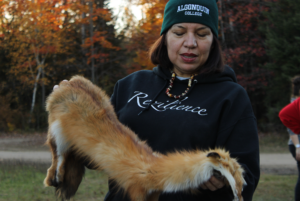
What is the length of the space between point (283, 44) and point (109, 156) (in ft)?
44.3

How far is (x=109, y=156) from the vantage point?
1.40 meters

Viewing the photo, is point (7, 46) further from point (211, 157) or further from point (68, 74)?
point (211, 157)

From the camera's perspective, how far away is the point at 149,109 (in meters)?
1.87

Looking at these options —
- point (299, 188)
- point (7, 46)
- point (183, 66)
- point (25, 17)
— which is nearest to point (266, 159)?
point (299, 188)

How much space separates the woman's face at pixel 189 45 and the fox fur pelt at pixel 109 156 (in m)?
0.55

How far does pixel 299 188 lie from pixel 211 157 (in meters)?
4.16

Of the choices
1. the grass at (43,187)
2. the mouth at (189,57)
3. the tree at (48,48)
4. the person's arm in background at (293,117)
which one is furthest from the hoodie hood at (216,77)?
the tree at (48,48)

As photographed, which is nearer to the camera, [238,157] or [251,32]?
[238,157]

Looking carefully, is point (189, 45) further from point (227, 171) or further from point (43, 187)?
point (43, 187)

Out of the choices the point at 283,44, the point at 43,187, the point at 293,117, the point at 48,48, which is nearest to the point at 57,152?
the point at 293,117

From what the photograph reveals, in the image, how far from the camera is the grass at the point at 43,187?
530cm

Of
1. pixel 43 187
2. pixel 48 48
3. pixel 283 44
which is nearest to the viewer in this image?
pixel 43 187

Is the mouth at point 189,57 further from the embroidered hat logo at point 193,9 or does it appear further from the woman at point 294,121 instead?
the woman at point 294,121

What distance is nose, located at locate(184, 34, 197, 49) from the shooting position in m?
1.81
